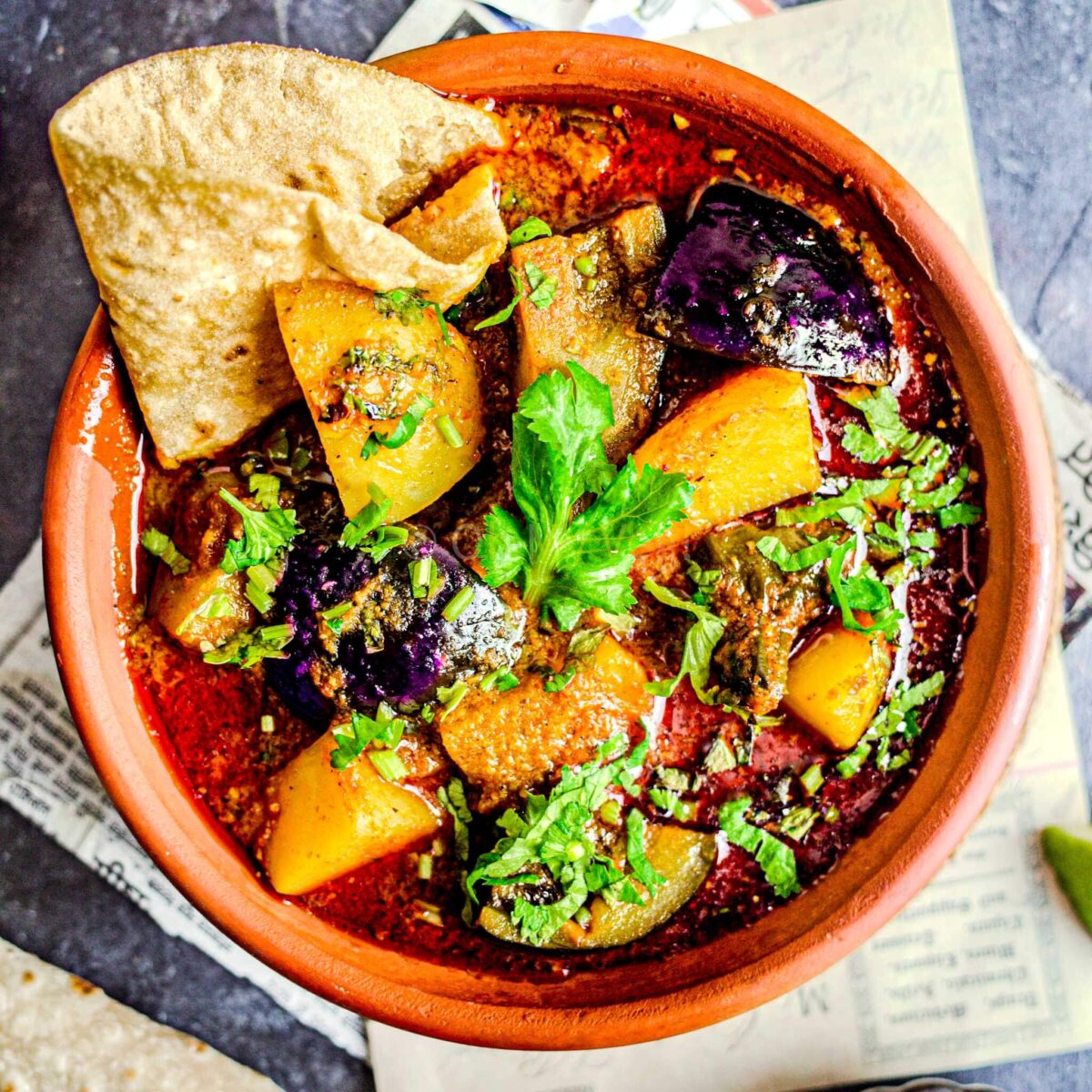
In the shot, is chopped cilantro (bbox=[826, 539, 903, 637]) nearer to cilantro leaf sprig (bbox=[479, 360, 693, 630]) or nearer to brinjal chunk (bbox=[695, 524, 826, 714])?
brinjal chunk (bbox=[695, 524, 826, 714])

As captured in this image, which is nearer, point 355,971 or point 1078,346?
point 355,971

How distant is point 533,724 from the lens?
2.14 metres

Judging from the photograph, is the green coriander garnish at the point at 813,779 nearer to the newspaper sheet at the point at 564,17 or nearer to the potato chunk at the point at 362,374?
the potato chunk at the point at 362,374

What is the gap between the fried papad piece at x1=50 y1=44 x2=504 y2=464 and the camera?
1.79m

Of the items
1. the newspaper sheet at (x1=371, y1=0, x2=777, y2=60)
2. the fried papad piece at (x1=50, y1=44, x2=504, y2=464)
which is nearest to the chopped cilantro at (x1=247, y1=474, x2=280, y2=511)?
the fried papad piece at (x1=50, y1=44, x2=504, y2=464)

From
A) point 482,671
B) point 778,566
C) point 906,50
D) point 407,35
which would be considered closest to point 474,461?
point 482,671

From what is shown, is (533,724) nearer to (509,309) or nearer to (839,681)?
(839,681)

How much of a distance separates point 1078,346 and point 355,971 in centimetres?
255

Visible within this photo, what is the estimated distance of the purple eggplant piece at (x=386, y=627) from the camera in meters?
2.02

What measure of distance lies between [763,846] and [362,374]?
51.7 inches

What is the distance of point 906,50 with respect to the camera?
2.83 meters

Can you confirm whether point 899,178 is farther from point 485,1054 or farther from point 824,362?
point 485,1054

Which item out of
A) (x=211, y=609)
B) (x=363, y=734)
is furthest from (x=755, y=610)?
(x=211, y=609)

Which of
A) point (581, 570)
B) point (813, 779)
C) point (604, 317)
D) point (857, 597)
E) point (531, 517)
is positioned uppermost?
point (604, 317)
